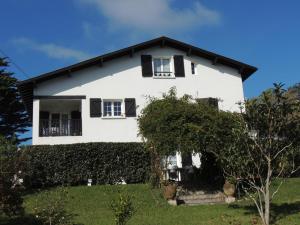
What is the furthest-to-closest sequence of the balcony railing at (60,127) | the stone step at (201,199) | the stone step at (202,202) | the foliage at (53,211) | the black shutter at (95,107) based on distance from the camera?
the black shutter at (95,107) < the balcony railing at (60,127) < the stone step at (201,199) < the stone step at (202,202) < the foliage at (53,211)

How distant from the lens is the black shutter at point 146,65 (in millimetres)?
27641

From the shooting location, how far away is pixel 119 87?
27109mm

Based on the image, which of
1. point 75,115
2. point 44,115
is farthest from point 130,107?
point 44,115

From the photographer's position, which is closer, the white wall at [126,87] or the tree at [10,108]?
the white wall at [126,87]

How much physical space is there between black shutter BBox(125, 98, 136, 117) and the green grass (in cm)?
607

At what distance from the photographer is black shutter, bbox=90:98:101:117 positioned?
26.1m

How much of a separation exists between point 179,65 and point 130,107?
13.7ft

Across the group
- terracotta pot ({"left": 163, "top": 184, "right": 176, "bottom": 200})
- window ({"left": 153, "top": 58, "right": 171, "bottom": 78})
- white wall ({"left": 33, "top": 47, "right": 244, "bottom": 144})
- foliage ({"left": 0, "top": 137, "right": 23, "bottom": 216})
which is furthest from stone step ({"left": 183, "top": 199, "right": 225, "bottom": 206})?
window ({"left": 153, "top": 58, "right": 171, "bottom": 78})

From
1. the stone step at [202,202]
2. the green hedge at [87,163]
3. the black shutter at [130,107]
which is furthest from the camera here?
the black shutter at [130,107]

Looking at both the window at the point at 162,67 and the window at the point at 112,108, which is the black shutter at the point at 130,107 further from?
the window at the point at 162,67

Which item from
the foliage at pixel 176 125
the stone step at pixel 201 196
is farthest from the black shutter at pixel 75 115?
the stone step at pixel 201 196

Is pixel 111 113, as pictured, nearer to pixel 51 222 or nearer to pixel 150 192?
pixel 150 192

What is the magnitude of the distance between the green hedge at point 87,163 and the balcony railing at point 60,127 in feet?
9.35

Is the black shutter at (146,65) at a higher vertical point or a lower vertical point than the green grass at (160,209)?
higher
